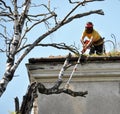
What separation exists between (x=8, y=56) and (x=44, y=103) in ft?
5.45

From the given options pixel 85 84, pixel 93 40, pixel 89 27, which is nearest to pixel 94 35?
pixel 93 40

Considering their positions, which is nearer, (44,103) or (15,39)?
(15,39)

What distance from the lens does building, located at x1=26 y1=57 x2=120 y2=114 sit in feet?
34.7

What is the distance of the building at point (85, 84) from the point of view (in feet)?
34.7

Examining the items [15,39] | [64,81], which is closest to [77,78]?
[64,81]

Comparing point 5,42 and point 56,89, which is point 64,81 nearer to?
point 5,42

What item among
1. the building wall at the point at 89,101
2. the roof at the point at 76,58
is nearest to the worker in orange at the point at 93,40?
the roof at the point at 76,58

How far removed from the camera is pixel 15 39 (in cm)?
998

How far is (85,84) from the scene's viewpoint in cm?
1083

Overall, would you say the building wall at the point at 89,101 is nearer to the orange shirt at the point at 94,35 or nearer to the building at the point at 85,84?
the building at the point at 85,84

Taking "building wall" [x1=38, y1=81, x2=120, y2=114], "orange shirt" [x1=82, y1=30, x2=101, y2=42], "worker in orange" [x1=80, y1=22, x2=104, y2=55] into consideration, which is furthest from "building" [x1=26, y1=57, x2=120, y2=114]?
"orange shirt" [x1=82, y1=30, x2=101, y2=42]

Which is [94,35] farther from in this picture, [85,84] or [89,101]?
[89,101]

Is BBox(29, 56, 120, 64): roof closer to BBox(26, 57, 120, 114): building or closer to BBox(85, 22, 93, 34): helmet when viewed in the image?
BBox(26, 57, 120, 114): building

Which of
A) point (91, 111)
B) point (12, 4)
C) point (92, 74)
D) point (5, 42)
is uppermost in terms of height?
point (12, 4)
